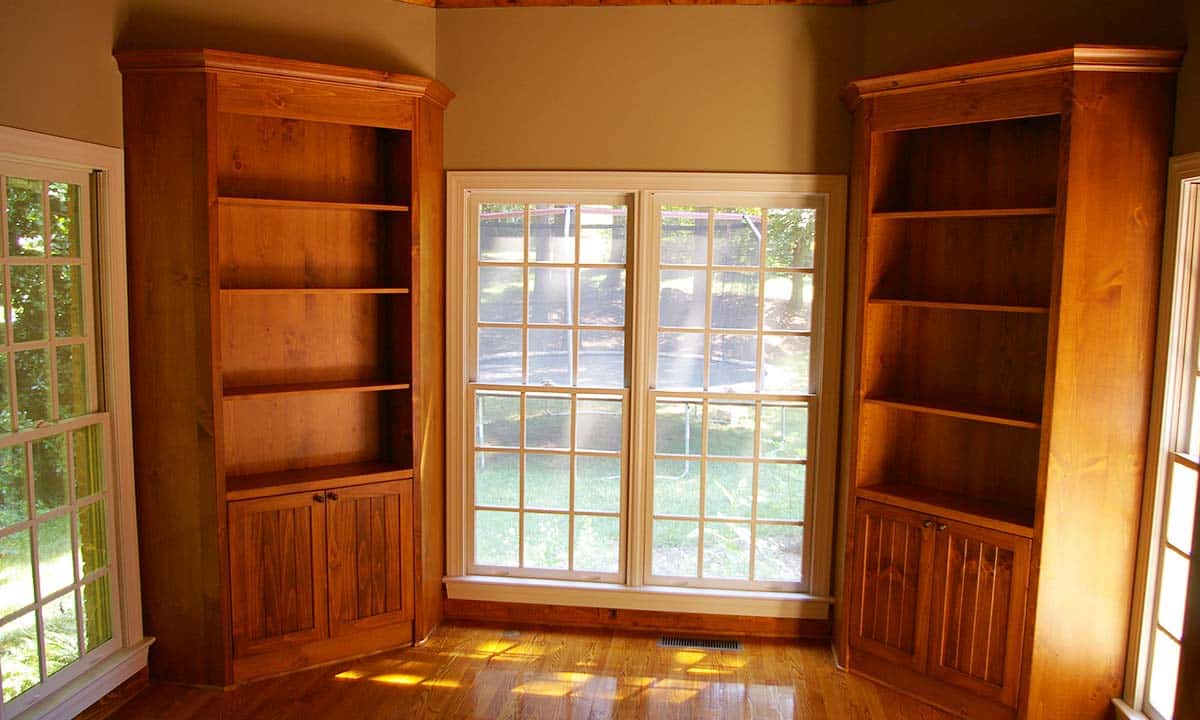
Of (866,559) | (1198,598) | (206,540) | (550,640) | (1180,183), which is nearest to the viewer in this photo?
(1198,598)

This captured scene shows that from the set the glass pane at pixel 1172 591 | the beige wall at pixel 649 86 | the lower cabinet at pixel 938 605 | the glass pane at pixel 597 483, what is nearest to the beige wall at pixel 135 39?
the beige wall at pixel 649 86

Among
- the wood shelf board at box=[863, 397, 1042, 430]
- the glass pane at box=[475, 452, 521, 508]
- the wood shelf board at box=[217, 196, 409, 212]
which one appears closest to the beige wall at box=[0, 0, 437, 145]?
the wood shelf board at box=[217, 196, 409, 212]

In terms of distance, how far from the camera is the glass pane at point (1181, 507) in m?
2.72

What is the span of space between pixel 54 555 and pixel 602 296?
2.46 m

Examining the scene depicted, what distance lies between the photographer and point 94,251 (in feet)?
10.2

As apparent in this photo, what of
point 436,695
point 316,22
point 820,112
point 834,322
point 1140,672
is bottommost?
point 436,695

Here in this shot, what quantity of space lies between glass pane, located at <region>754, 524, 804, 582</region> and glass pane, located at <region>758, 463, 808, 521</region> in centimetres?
7

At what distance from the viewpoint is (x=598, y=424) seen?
396 centimetres

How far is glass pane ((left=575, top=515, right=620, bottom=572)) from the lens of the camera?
4016 mm

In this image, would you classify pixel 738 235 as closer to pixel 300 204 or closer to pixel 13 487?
pixel 300 204

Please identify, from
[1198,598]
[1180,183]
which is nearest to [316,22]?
[1180,183]

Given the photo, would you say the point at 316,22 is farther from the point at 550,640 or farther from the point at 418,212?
the point at 550,640

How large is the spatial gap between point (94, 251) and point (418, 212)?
1270 mm

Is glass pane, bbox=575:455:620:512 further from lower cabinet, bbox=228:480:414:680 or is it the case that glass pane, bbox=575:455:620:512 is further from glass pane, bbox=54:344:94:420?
glass pane, bbox=54:344:94:420
